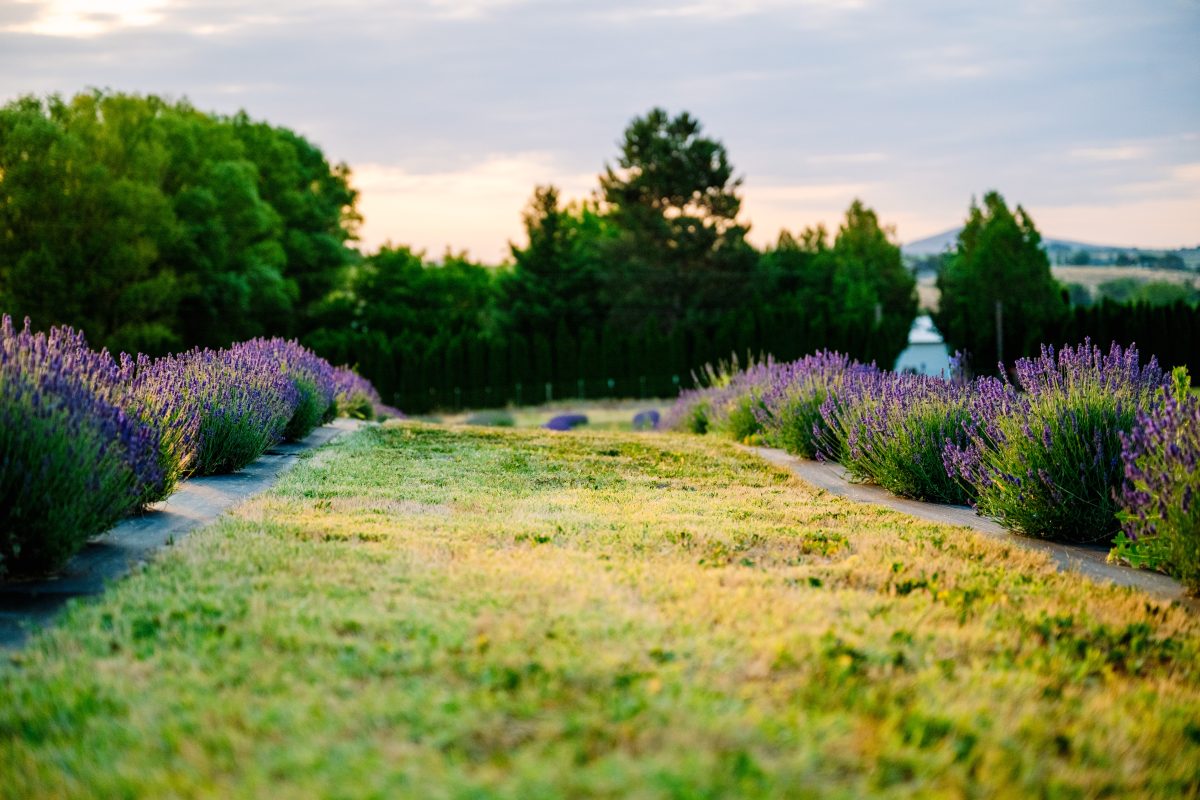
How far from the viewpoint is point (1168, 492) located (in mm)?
4684

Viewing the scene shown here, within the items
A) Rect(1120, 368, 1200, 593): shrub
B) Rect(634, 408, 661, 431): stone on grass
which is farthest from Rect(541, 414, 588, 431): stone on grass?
Rect(1120, 368, 1200, 593): shrub

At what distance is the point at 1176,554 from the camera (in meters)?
4.73

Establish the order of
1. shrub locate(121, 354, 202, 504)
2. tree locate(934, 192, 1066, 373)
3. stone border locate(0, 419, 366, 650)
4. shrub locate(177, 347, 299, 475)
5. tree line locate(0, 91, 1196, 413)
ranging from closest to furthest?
stone border locate(0, 419, 366, 650) → shrub locate(121, 354, 202, 504) → shrub locate(177, 347, 299, 475) → tree line locate(0, 91, 1196, 413) → tree locate(934, 192, 1066, 373)

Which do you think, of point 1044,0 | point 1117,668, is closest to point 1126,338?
point 1044,0

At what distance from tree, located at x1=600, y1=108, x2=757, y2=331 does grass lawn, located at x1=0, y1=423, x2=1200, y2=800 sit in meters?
40.4

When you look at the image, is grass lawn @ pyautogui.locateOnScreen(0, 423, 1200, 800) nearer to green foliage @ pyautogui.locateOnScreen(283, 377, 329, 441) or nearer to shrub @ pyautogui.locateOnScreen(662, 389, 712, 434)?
green foliage @ pyautogui.locateOnScreen(283, 377, 329, 441)

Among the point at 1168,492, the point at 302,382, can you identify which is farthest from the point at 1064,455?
the point at 302,382

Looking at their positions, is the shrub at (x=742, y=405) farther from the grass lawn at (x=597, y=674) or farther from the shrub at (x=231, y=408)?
the grass lawn at (x=597, y=674)

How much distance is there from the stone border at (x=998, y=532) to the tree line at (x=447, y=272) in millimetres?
25295

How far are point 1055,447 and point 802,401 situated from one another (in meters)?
4.66

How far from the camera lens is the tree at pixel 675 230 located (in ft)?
151

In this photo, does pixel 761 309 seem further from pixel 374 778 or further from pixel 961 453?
pixel 374 778

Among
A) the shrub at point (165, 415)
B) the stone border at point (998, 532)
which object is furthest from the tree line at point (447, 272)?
the shrub at point (165, 415)

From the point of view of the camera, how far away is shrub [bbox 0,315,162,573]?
4422 mm
